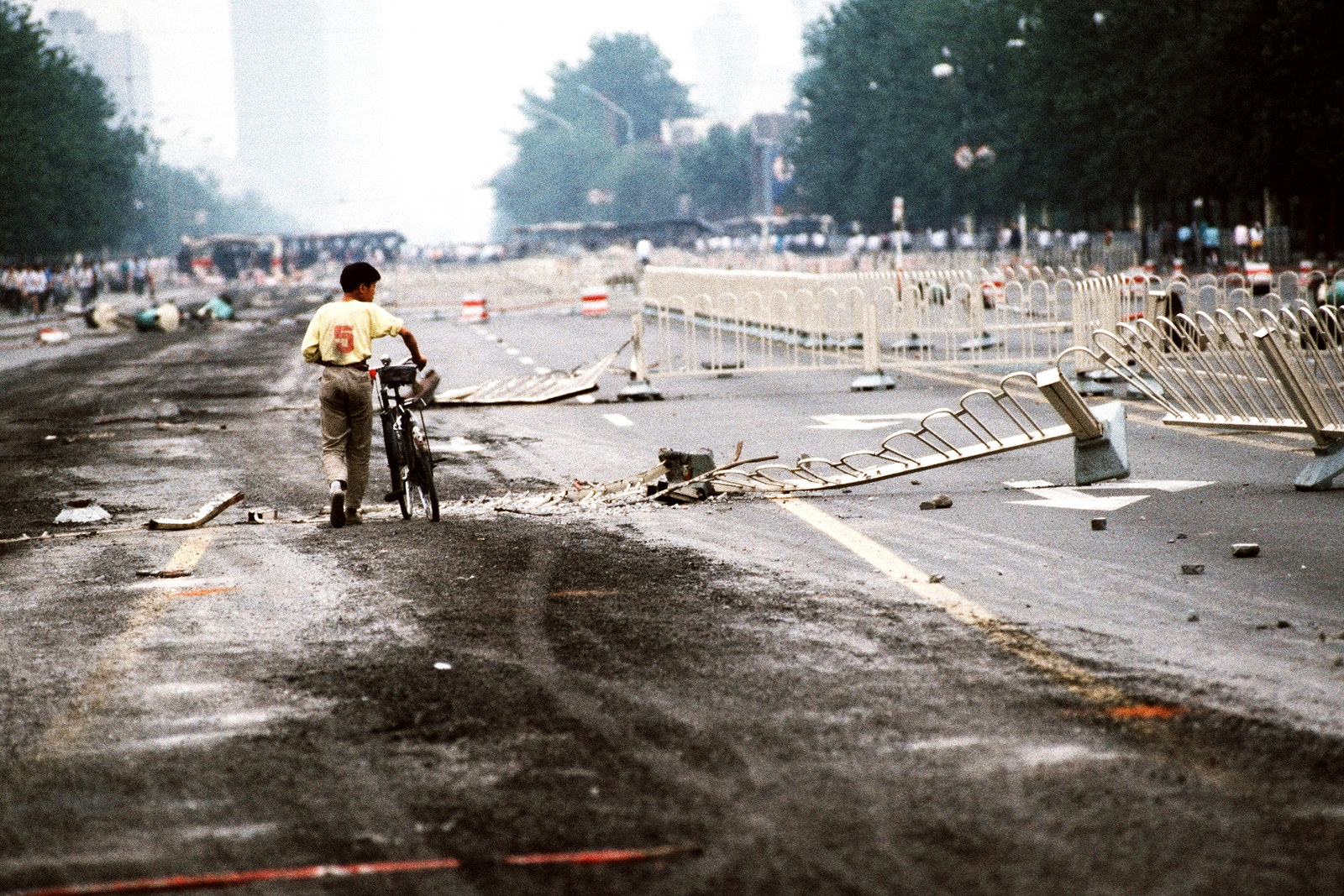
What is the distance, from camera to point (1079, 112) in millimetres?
67062

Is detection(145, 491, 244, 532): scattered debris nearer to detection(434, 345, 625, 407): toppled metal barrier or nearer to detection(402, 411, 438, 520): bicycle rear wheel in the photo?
detection(402, 411, 438, 520): bicycle rear wheel

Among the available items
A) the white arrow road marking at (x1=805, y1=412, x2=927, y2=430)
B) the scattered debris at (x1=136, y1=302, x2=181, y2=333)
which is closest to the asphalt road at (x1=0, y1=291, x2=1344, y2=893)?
the white arrow road marking at (x1=805, y1=412, x2=927, y2=430)

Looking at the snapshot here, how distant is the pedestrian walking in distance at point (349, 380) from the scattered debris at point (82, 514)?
5.77 ft

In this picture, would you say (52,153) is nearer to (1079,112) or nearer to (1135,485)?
(1079,112)

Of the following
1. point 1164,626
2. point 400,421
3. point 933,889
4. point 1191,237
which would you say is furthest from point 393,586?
A: point 1191,237

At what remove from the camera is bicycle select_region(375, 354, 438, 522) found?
38.5 feet

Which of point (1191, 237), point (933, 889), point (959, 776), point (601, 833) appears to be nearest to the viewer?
point (933, 889)

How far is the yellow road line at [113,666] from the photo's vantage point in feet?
21.3

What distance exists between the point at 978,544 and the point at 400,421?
3.99m

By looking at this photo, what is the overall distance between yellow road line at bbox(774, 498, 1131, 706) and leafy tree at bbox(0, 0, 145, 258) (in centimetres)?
6557

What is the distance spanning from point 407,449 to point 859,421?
6.86 meters

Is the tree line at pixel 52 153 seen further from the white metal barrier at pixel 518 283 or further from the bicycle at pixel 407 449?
the bicycle at pixel 407 449

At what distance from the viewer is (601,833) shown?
5113mm

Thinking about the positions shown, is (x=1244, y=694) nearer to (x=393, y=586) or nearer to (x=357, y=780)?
(x=357, y=780)
